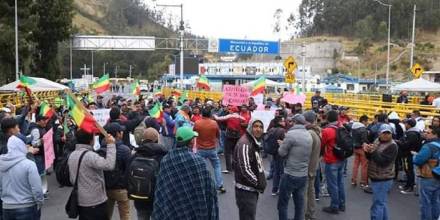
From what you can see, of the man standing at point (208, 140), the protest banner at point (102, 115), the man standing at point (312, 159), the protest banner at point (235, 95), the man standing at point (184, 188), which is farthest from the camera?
the protest banner at point (235, 95)

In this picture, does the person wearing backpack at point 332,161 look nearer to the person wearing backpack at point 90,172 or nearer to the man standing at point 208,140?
the man standing at point 208,140

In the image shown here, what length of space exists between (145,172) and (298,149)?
2.47 m

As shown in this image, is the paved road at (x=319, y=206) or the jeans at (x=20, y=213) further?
the paved road at (x=319, y=206)

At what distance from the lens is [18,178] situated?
531cm

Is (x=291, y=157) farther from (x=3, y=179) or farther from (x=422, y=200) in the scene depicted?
(x=3, y=179)

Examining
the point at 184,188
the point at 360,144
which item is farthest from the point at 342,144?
the point at 184,188

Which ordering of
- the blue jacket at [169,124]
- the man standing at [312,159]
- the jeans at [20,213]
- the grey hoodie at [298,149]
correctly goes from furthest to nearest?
the blue jacket at [169,124], the man standing at [312,159], the grey hoodie at [298,149], the jeans at [20,213]

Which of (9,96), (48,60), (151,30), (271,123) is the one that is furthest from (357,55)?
(271,123)

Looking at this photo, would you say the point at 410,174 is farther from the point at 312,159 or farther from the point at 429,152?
the point at 312,159

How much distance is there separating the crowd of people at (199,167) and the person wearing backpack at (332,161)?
17 mm

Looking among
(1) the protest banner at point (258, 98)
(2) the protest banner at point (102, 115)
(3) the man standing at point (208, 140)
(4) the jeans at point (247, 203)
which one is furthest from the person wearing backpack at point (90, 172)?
(1) the protest banner at point (258, 98)

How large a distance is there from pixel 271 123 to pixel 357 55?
118 meters

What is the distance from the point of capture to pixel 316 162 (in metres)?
7.61

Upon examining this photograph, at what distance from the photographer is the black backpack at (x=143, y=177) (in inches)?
211
